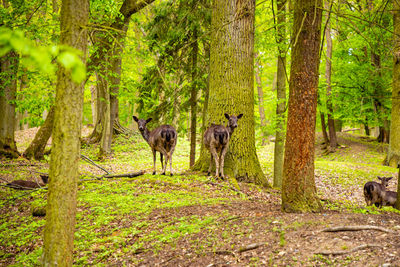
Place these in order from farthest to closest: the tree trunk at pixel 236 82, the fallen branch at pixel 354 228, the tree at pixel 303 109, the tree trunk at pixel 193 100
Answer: the tree trunk at pixel 193 100 → the tree trunk at pixel 236 82 → the tree at pixel 303 109 → the fallen branch at pixel 354 228

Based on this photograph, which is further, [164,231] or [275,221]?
[164,231]

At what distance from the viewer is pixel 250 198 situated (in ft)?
24.1

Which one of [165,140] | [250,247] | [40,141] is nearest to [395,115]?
[165,140]

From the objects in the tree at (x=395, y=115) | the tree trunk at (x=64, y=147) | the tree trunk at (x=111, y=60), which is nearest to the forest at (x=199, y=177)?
the tree trunk at (x=64, y=147)

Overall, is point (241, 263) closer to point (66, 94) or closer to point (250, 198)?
point (66, 94)

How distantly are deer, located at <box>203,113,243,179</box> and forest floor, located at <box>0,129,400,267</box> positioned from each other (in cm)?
53

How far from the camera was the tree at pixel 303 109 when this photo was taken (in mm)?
4945

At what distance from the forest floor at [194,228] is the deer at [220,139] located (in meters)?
0.53

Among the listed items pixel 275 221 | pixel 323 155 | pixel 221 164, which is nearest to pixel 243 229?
pixel 275 221

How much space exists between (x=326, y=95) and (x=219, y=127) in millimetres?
11575

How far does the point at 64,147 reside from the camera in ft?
10.5

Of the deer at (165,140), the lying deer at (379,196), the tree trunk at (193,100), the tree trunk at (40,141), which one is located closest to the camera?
the lying deer at (379,196)

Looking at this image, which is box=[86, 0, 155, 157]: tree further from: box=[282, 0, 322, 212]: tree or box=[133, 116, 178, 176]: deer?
box=[282, 0, 322, 212]: tree

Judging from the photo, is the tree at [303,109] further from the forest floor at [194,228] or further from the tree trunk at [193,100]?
the tree trunk at [193,100]
